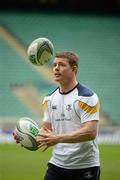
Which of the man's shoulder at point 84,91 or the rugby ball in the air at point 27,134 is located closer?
the man's shoulder at point 84,91

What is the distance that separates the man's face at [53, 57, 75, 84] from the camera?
6.85m

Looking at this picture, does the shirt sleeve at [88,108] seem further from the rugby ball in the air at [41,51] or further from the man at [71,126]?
the rugby ball in the air at [41,51]

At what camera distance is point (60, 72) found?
6.85m

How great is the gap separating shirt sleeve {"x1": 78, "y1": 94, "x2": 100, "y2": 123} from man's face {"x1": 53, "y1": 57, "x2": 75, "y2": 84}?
0.99ft

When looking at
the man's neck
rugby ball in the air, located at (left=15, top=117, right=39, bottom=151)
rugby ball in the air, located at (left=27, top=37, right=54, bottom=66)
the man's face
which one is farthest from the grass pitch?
the man's face

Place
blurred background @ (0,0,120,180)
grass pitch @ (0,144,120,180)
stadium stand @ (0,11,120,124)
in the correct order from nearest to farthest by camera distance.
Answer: grass pitch @ (0,144,120,180)
blurred background @ (0,0,120,180)
stadium stand @ (0,11,120,124)

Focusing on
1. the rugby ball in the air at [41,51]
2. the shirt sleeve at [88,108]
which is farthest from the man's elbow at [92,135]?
the rugby ball in the air at [41,51]

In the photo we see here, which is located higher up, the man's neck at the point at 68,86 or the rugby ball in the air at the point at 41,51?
the rugby ball in the air at the point at 41,51

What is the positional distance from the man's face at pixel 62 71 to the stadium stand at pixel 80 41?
17.6 m

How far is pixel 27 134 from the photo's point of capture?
6992 mm

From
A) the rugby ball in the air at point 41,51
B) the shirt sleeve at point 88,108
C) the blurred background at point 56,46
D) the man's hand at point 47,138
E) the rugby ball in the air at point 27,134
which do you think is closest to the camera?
the man's hand at point 47,138

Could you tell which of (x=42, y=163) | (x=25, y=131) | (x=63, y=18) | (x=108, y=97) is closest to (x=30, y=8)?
(x=63, y=18)

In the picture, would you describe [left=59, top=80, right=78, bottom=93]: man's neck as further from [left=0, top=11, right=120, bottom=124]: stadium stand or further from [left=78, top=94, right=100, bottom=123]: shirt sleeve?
[left=0, top=11, right=120, bottom=124]: stadium stand

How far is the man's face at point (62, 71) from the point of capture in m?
6.85
